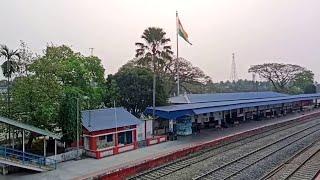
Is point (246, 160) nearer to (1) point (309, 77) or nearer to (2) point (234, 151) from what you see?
(2) point (234, 151)

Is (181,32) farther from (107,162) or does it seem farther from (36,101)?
(107,162)

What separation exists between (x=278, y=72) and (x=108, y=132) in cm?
7222

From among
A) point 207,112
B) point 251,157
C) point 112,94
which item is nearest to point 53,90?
point 112,94

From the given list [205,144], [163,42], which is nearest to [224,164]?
[205,144]

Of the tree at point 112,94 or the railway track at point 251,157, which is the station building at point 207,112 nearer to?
the tree at point 112,94

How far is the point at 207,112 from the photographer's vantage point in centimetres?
3744

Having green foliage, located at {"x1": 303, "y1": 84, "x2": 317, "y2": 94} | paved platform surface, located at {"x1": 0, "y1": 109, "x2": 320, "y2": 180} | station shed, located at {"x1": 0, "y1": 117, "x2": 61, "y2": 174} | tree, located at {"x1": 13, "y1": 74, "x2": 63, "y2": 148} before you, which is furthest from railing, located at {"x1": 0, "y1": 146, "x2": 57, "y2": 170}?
green foliage, located at {"x1": 303, "y1": 84, "x2": 317, "y2": 94}

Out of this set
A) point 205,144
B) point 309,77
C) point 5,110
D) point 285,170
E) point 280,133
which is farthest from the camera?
point 309,77

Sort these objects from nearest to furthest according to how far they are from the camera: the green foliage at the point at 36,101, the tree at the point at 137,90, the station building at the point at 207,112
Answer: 1. the green foliage at the point at 36,101
2. the station building at the point at 207,112
3. the tree at the point at 137,90

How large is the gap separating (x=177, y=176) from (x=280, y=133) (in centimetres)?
2079

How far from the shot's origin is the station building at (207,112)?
119 ft

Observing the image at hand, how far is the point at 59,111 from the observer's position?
2744 centimetres

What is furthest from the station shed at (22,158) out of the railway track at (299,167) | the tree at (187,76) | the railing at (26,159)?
the tree at (187,76)

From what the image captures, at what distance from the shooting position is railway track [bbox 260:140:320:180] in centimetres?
2094
